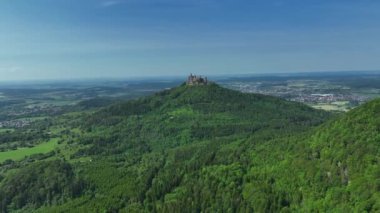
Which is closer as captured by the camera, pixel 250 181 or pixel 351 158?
pixel 351 158

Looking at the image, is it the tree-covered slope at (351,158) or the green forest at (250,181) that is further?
the green forest at (250,181)

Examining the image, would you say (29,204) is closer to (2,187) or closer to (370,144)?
(2,187)

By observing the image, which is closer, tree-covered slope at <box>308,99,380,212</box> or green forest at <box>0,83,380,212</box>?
tree-covered slope at <box>308,99,380,212</box>

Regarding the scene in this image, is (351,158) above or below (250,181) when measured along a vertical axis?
above

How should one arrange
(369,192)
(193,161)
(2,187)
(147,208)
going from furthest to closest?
(2,187) < (193,161) < (147,208) < (369,192)

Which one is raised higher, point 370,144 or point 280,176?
point 370,144

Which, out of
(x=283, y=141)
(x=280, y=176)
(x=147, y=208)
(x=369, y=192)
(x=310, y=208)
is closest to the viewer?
(x=369, y=192)

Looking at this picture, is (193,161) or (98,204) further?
(193,161)

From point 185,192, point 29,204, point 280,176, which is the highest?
point 280,176

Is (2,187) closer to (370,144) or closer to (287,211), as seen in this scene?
(287,211)

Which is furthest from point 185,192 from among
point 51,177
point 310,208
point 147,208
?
point 51,177
